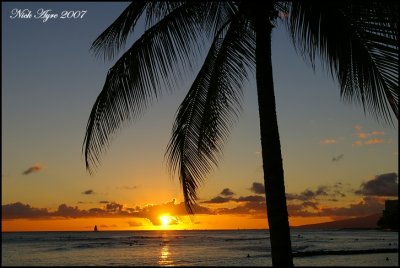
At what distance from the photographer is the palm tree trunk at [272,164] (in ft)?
18.5

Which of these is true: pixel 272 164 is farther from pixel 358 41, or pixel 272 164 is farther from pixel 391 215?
pixel 391 215

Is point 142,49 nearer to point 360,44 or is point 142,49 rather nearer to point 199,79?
point 199,79

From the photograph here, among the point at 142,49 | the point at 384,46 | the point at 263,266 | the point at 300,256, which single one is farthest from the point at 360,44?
the point at 300,256

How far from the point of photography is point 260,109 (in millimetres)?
6000

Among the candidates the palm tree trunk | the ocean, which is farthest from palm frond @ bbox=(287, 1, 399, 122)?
the ocean

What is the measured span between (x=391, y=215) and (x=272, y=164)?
382ft

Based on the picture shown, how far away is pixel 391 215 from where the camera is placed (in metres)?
113

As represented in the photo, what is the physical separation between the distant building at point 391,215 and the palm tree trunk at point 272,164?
375 feet

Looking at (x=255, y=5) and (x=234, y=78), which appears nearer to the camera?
(x=255, y=5)

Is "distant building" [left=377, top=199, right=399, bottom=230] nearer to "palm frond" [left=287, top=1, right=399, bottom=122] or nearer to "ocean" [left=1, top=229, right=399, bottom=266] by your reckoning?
"ocean" [left=1, top=229, right=399, bottom=266]

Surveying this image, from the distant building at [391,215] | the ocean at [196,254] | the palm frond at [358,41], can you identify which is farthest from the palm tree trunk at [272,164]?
the distant building at [391,215]

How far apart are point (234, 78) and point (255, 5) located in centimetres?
131

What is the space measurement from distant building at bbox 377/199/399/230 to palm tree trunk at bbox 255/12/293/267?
114 m

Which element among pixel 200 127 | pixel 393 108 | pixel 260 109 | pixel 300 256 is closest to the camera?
pixel 393 108
